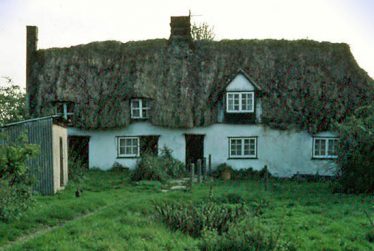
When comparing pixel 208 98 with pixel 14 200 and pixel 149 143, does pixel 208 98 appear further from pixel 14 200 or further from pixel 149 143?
pixel 14 200

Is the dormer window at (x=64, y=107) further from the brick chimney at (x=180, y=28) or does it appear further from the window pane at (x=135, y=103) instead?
the brick chimney at (x=180, y=28)

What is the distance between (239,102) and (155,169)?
7733 mm

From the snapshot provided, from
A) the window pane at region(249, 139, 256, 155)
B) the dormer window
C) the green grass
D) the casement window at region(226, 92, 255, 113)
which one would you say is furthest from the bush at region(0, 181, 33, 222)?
Answer: the dormer window

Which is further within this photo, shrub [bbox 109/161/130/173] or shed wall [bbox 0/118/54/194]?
shrub [bbox 109/161/130/173]

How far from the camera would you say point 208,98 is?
25.5 metres

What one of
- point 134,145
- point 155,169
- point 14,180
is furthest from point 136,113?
point 14,180

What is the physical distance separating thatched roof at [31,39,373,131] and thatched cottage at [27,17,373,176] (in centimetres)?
6

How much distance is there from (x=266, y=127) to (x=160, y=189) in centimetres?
996

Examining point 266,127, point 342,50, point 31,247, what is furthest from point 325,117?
point 31,247

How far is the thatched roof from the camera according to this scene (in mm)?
24969

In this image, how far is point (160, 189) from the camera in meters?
17.2

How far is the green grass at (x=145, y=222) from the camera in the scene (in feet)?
29.4

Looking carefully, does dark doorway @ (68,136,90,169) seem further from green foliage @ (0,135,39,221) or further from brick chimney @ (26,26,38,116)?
green foliage @ (0,135,39,221)

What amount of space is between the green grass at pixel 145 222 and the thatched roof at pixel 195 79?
9.17m
